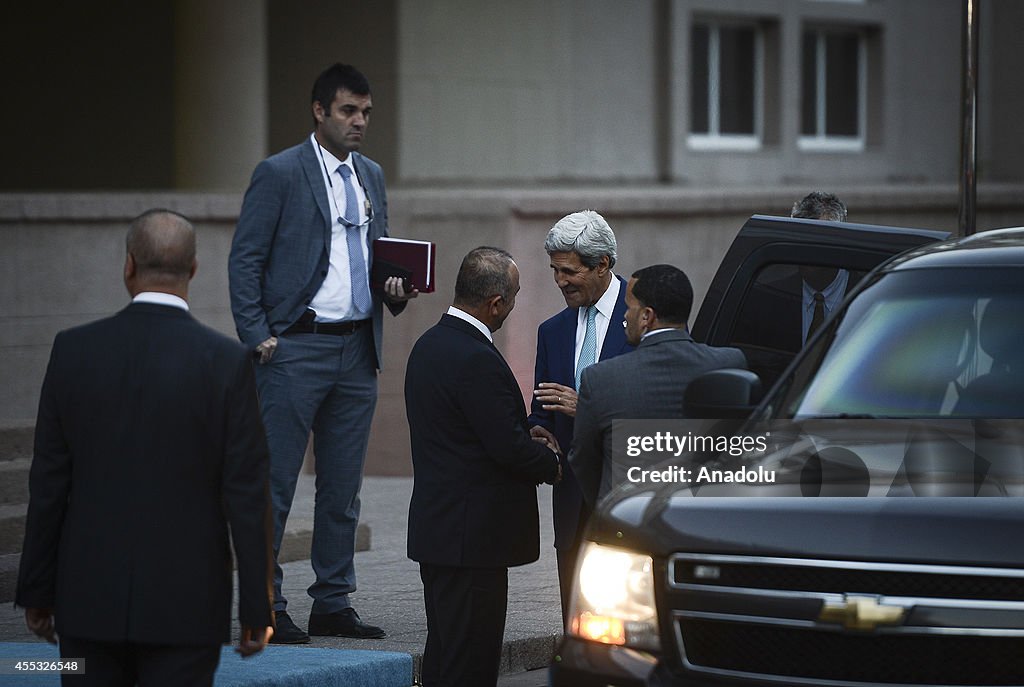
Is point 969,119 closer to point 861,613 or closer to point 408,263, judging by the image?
point 408,263

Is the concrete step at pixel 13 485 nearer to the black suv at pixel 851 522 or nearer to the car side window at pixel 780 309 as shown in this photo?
the car side window at pixel 780 309

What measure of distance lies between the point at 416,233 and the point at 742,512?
29.8 ft

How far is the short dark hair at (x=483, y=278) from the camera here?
6.20 metres

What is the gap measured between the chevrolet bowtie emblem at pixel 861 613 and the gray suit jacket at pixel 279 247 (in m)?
3.54

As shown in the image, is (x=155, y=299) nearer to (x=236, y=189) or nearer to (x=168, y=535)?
(x=168, y=535)

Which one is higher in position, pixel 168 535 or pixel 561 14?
pixel 561 14

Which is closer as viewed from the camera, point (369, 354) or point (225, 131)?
point (369, 354)

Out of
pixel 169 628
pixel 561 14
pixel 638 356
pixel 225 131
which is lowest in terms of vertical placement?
pixel 169 628

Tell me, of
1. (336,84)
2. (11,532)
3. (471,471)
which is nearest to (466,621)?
(471,471)

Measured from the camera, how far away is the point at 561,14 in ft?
57.4

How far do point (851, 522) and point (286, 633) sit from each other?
3493 mm

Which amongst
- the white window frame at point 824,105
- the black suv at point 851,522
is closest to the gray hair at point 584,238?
the black suv at point 851,522

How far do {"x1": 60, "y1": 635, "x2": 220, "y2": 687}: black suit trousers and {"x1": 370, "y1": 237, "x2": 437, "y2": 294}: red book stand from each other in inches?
124

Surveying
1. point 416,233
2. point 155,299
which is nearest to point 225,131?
point 416,233
